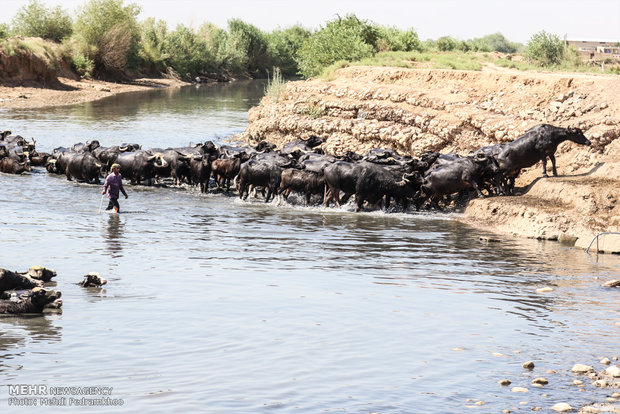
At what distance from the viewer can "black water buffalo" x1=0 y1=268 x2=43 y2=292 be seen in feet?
35.1

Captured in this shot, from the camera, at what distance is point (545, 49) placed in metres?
38.7

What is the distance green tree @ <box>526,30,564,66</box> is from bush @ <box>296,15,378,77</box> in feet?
25.2

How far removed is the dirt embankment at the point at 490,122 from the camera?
17.8 metres

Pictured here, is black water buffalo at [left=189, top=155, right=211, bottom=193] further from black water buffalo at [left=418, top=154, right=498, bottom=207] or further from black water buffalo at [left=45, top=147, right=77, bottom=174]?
black water buffalo at [left=418, top=154, right=498, bottom=207]

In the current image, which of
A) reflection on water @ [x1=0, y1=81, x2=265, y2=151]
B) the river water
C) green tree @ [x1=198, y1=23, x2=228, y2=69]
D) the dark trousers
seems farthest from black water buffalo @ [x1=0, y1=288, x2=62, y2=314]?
green tree @ [x1=198, y1=23, x2=228, y2=69]

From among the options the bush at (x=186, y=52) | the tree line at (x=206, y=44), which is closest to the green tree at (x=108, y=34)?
the tree line at (x=206, y=44)

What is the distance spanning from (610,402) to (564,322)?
10.3 ft

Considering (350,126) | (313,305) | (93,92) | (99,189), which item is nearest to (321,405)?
(313,305)

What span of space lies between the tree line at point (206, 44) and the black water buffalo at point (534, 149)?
1873cm

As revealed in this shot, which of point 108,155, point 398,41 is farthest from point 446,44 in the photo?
point 108,155

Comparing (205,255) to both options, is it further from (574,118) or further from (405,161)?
(574,118)

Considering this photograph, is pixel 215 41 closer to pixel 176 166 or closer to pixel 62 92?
pixel 62 92

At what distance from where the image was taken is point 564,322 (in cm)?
1070

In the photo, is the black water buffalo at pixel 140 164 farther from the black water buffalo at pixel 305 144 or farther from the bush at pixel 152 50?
the bush at pixel 152 50
